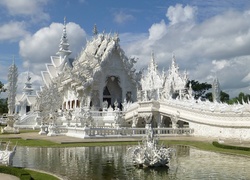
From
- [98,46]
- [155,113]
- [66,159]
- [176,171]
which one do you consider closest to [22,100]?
[98,46]

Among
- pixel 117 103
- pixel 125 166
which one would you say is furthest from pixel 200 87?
pixel 125 166

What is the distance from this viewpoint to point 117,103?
39.8 metres

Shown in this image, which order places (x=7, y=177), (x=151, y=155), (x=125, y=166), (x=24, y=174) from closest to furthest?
(x=24, y=174), (x=7, y=177), (x=151, y=155), (x=125, y=166)

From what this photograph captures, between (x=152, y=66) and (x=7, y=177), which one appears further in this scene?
(x=152, y=66)

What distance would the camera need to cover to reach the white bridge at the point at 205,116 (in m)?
23.7

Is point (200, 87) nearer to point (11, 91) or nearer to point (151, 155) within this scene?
point (11, 91)

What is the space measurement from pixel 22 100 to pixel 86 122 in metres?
42.7

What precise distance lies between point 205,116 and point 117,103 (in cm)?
1491

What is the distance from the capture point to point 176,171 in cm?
1118

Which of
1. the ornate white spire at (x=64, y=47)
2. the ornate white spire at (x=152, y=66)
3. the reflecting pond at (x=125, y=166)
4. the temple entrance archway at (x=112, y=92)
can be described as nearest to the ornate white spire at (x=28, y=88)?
the ornate white spire at (x=64, y=47)

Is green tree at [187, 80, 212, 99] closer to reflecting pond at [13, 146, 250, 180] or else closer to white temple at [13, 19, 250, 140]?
white temple at [13, 19, 250, 140]

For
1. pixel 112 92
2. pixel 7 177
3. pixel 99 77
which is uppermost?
pixel 99 77

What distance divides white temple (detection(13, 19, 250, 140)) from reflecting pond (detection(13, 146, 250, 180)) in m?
9.44

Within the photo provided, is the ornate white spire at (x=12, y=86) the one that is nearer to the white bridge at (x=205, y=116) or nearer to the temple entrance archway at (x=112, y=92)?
the white bridge at (x=205, y=116)
